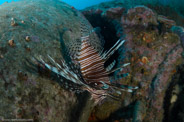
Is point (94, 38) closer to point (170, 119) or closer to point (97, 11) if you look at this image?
point (170, 119)

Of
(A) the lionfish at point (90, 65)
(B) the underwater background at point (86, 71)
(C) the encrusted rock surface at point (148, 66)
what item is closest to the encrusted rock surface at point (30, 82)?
(B) the underwater background at point (86, 71)

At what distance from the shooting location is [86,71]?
2.33 meters

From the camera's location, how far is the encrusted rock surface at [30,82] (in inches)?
55.1

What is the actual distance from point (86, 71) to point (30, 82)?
0.99 metres

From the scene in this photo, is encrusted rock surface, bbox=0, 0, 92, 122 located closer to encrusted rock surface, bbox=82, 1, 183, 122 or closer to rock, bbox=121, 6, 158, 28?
encrusted rock surface, bbox=82, 1, 183, 122

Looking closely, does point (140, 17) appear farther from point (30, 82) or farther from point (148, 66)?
point (30, 82)

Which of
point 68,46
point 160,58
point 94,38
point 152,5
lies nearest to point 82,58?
point 68,46

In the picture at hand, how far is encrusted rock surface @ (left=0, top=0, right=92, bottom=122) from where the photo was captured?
4.59 ft

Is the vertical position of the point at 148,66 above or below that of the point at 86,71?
below

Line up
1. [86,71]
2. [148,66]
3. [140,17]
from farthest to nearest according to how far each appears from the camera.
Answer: [140,17] < [148,66] < [86,71]

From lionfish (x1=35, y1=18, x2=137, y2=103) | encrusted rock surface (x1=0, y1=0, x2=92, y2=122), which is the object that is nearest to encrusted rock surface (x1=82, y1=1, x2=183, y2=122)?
lionfish (x1=35, y1=18, x2=137, y2=103)

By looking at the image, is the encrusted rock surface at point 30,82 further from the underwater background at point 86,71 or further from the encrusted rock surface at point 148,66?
the encrusted rock surface at point 148,66

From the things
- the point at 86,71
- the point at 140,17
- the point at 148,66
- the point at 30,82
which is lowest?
the point at 148,66

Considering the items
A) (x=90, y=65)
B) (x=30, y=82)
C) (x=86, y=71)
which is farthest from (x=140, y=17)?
(x=30, y=82)
